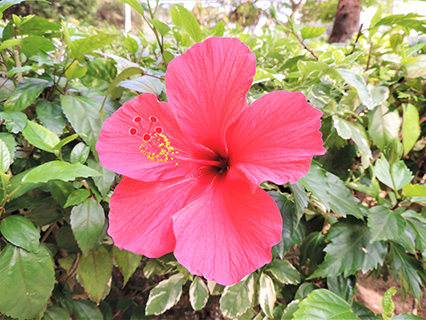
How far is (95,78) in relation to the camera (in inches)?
38.6

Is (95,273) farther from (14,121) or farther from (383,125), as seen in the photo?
(383,125)

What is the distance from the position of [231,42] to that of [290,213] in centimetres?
49

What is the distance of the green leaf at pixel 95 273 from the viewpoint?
2.64ft

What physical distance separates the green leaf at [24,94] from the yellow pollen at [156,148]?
0.43 metres

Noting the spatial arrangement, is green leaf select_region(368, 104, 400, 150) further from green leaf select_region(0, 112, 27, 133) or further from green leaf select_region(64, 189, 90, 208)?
green leaf select_region(0, 112, 27, 133)

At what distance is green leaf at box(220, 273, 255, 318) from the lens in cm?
92

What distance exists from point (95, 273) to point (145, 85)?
0.63 metres

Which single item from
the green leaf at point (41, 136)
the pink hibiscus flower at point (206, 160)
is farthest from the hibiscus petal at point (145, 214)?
the green leaf at point (41, 136)

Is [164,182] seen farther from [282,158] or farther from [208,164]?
[282,158]

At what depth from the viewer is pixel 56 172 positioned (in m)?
0.55

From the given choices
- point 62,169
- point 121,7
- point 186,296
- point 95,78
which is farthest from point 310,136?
point 121,7

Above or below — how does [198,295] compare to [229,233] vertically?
below

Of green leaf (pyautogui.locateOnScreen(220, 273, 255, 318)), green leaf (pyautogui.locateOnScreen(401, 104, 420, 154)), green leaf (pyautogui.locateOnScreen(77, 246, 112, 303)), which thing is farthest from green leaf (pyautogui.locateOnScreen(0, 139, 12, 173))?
green leaf (pyautogui.locateOnScreen(401, 104, 420, 154))

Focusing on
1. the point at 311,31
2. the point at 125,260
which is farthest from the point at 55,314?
the point at 311,31
